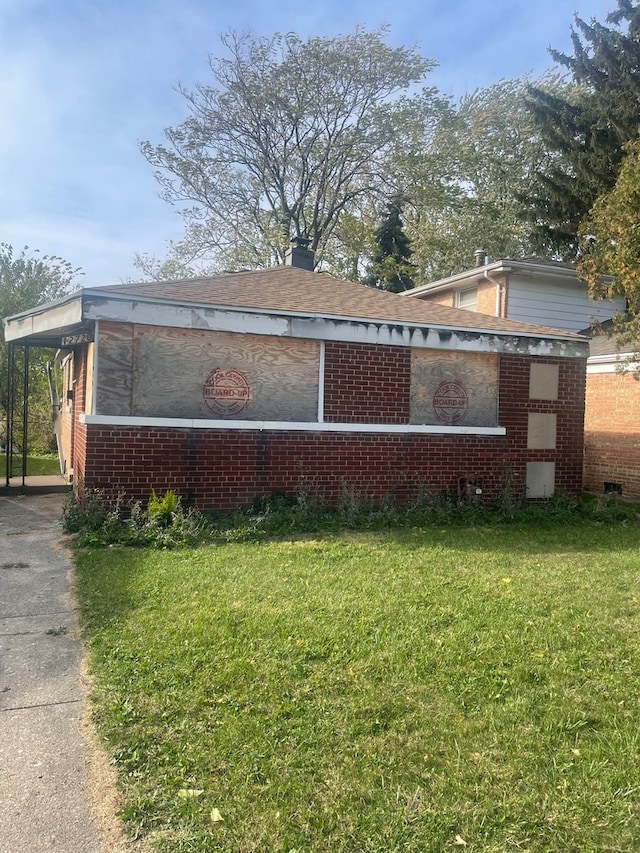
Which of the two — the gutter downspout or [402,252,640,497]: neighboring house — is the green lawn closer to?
[402,252,640,497]: neighboring house

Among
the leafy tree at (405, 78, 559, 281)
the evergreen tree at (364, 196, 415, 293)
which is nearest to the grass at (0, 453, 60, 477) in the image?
the evergreen tree at (364, 196, 415, 293)

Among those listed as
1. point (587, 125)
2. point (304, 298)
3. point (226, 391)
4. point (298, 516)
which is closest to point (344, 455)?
point (298, 516)

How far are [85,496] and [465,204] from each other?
22455 mm

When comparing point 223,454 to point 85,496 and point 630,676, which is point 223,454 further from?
point 630,676

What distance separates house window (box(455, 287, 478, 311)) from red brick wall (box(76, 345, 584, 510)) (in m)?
6.59

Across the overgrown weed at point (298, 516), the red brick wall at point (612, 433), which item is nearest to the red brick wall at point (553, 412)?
the overgrown weed at point (298, 516)

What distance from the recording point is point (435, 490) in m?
9.59

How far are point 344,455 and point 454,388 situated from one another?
201cm

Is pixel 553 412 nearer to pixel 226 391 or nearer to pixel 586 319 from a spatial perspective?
pixel 226 391

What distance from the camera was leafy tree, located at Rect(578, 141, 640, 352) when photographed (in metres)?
8.30

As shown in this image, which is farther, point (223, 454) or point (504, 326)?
point (504, 326)

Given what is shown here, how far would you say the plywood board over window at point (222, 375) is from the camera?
7980mm

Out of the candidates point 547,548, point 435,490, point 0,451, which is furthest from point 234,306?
point 0,451

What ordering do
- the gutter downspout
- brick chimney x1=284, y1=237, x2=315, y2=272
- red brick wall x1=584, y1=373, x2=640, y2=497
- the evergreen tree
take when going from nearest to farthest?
1. red brick wall x1=584, y1=373, x2=640, y2=497
2. brick chimney x1=284, y1=237, x2=315, y2=272
3. the gutter downspout
4. the evergreen tree
